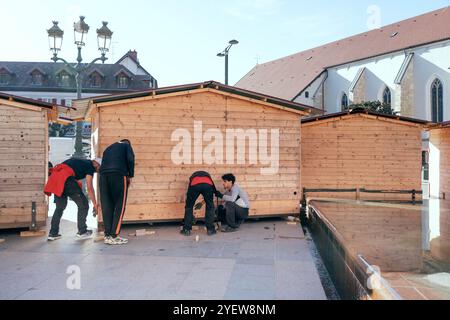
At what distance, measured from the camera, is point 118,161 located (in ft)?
23.2

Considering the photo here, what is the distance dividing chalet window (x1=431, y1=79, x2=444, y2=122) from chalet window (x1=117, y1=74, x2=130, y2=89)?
1267 inches

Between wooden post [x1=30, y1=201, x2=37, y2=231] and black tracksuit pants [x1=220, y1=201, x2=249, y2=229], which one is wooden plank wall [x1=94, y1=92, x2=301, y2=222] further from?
wooden post [x1=30, y1=201, x2=37, y2=231]

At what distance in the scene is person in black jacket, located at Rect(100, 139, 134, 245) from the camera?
23.0ft

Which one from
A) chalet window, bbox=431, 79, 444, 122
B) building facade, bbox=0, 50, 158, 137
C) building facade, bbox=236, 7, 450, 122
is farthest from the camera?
building facade, bbox=0, 50, 158, 137

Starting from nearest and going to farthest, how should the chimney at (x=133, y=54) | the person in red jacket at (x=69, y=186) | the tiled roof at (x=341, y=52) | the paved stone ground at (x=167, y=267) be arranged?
the paved stone ground at (x=167, y=267)
the person in red jacket at (x=69, y=186)
the tiled roof at (x=341, y=52)
the chimney at (x=133, y=54)

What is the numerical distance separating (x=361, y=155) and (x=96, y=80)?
132 ft

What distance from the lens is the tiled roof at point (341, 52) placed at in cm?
3562

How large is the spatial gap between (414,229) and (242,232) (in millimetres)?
3795

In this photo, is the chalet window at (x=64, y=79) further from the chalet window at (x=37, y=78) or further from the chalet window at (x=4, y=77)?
the chalet window at (x=4, y=77)

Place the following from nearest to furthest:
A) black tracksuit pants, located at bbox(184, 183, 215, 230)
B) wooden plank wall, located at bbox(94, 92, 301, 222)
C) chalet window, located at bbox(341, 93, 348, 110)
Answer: black tracksuit pants, located at bbox(184, 183, 215, 230) → wooden plank wall, located at bbox(94, 92, 301, 222) → chalet window, located at bbox(341, 93, 348, 110)

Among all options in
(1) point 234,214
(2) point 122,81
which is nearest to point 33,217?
(1) point 234,214

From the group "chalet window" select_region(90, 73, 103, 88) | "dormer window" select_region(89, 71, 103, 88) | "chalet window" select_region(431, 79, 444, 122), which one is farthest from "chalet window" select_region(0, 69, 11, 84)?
"chalet window" select_region(431, 79, 444, 122)

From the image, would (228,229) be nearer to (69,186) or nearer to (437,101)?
(69,186)

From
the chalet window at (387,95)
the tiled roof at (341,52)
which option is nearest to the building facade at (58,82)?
the tiled roof at (341,52)
